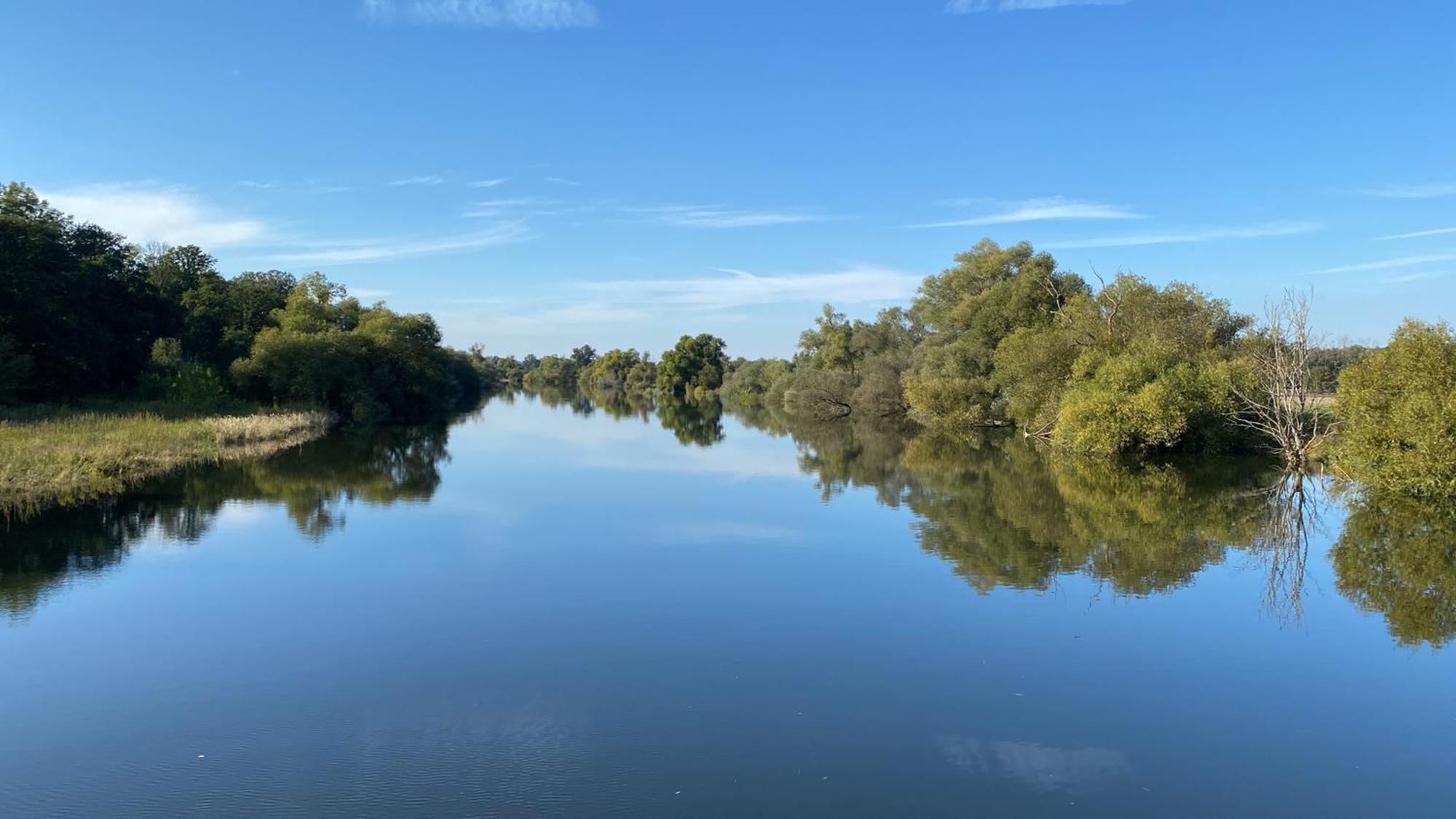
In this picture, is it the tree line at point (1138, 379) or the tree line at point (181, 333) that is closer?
the tree line at point (1138, 379)

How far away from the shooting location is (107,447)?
78.8ft

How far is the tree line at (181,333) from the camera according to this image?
35094 millimetres

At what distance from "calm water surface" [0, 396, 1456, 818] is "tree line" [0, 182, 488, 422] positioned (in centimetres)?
2220

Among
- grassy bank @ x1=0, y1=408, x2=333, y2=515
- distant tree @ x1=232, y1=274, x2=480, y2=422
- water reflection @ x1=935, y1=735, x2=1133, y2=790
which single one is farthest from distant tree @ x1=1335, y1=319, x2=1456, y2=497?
distant tree @ x1=232, y1=274, x2=480, y2=422

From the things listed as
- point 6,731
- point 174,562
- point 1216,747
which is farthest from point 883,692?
point 174,562

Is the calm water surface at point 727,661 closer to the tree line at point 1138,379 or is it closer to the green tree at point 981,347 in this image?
the tree line at point 1138,379

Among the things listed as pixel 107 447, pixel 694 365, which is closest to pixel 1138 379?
pixel 107 447

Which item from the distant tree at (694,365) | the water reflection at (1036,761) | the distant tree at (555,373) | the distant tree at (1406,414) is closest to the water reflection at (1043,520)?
the distant tree at (1406,414)

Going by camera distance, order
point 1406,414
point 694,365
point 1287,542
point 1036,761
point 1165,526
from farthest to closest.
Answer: point 694,365, point 1406,414, point 1165,526, point 1287,542, point 1036,761

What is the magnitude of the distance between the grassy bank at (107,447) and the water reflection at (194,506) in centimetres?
82

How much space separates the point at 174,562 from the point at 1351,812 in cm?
1541

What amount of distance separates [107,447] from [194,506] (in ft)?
22.1

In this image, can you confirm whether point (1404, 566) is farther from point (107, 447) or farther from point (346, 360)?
point (346, 360)

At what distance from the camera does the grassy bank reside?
19.8 meters
